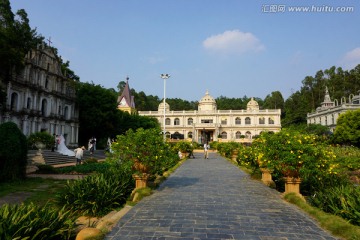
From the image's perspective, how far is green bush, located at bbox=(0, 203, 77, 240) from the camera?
12.8ft

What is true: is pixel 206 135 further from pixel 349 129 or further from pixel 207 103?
pixel 349 129

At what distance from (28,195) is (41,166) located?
6.96 metres

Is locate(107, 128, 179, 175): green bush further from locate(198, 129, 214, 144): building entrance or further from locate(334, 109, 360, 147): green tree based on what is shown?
locate(198, 129, 214, 144): building entrance

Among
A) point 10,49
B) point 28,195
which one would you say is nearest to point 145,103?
point 10,49

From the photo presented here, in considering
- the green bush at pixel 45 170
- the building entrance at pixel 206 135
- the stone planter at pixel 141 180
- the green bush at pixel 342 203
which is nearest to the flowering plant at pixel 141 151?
the stone planter at pixel 141 180

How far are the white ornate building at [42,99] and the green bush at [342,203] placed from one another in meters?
29.7

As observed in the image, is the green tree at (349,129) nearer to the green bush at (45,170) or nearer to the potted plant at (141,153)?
the potted plant at (141,153)

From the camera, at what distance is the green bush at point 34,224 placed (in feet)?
12.8

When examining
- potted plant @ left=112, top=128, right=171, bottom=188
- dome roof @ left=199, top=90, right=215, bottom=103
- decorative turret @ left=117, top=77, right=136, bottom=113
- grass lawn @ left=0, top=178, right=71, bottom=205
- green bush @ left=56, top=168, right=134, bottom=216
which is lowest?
grass lawn @ left=0, top=178, right=71, bottom=205

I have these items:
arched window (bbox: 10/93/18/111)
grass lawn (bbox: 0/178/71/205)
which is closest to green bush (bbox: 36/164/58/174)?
grass lawn (bbox: 0/178/71/205)

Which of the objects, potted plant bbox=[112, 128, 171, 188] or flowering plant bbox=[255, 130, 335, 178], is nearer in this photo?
flowering plant bbox=[255, 130, 335, 178]

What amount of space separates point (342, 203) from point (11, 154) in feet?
38.3

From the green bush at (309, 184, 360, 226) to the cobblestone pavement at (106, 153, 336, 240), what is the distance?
24.0 inches

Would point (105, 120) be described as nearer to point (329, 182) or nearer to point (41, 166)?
point (41, 166)
